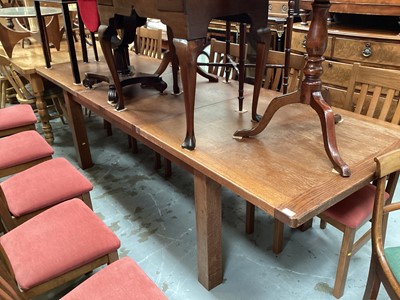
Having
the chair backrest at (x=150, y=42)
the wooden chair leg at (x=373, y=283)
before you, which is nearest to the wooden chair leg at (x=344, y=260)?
the wooden chair leg at (x=373, y=283)

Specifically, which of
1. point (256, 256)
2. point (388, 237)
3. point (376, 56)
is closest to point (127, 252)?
point (256, 256)

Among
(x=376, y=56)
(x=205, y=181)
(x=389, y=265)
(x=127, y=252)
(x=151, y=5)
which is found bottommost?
(x=127, y=252)

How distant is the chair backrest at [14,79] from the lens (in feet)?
9.43

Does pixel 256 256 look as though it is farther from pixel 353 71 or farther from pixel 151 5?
pixel 151 5

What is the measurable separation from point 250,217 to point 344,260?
1.96 ft

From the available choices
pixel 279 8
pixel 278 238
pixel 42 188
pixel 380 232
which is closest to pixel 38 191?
pixel 42 188

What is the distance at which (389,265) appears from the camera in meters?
1.16

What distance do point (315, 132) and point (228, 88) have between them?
86 centimetres

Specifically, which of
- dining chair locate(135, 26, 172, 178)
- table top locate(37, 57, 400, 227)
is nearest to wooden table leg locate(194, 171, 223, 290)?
table top locate(37, 57, 400, 227)

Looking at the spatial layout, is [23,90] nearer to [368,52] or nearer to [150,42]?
[150,42]

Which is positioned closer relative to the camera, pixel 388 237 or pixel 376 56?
pixel 388 237

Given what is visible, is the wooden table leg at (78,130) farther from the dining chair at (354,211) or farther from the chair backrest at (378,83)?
the chair backrest at (378,83)

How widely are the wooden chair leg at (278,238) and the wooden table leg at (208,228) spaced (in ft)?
1.21

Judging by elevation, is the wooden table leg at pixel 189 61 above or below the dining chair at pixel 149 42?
above
